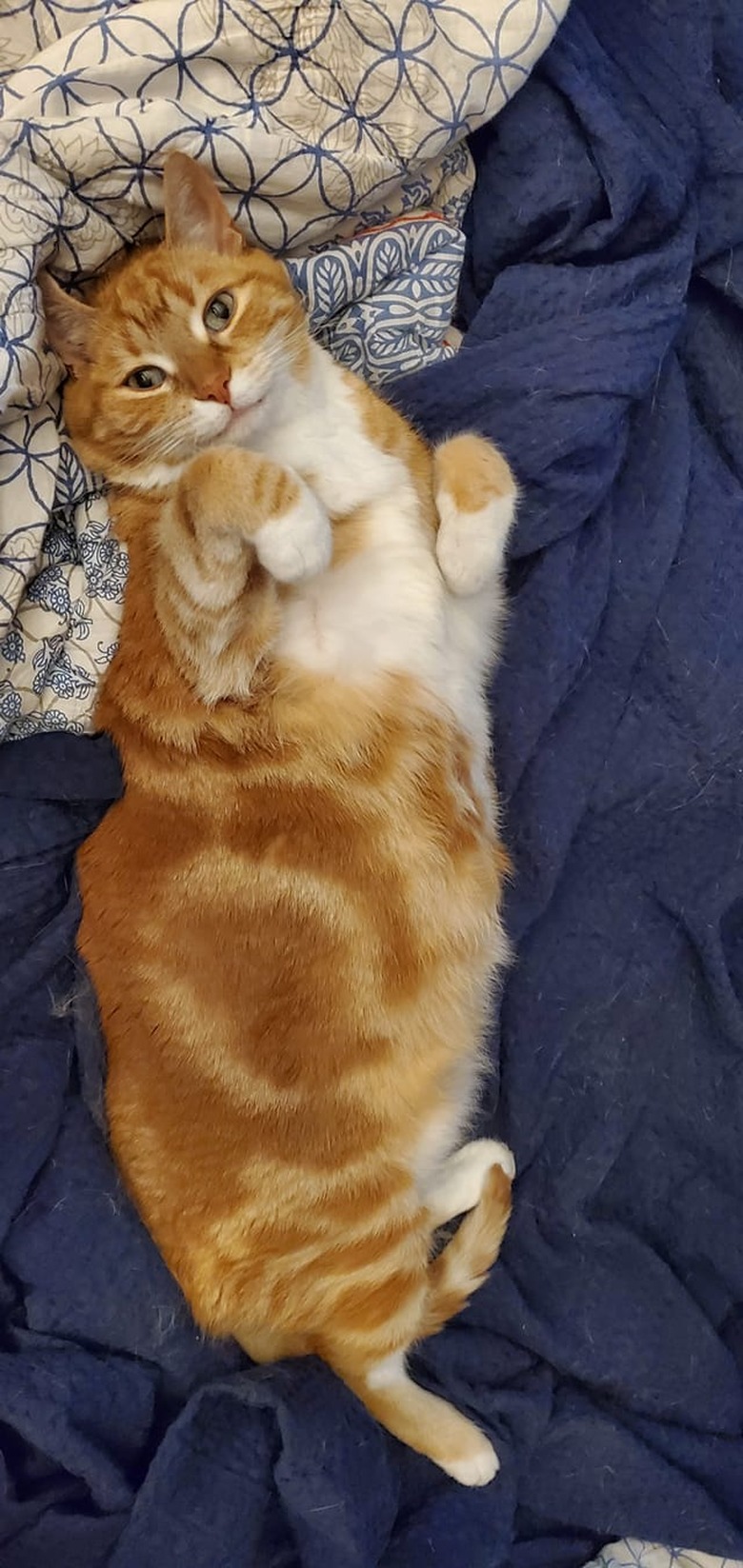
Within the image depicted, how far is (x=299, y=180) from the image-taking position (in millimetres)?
1338

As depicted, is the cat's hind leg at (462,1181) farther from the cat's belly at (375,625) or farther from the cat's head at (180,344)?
the cat's head at (180,344)

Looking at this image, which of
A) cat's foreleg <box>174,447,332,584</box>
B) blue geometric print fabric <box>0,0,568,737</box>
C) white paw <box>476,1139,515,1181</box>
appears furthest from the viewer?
white paw <box>476,1139,515,1181</box>

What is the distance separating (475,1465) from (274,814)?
0.86 m

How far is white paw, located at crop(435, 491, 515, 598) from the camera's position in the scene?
1.32m

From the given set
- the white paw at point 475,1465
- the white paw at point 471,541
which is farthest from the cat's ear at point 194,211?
the white paw at point 475,1465

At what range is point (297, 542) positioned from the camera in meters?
1.16

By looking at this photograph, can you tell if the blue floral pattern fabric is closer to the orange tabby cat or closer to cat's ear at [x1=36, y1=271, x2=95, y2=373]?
the orange tabby cat

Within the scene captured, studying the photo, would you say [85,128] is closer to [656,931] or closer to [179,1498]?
[656,931]

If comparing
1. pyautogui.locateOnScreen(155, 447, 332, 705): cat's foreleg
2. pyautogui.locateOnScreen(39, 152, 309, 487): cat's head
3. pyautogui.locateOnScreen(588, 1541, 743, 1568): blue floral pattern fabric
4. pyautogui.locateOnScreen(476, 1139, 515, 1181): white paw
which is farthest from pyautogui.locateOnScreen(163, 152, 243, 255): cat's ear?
pyautogui.locateOnScreen(588, 1541, 743, 1568): blue floral pattern fabric

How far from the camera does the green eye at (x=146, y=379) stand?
1278 millimetres

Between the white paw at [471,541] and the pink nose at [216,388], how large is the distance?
0.28m

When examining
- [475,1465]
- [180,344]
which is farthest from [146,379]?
[475,1465]

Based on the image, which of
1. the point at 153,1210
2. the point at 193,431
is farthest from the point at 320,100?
the point at 153,1210

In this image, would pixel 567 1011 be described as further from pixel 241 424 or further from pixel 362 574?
Answer: pixel 241 424
